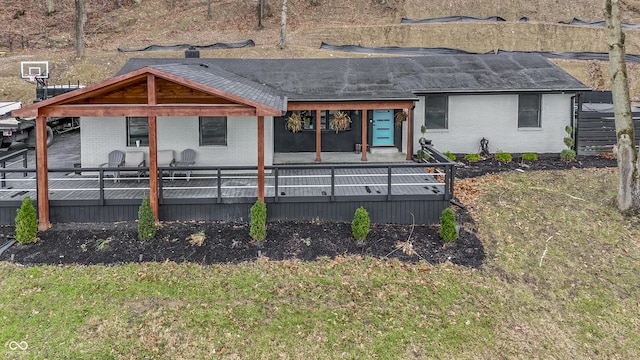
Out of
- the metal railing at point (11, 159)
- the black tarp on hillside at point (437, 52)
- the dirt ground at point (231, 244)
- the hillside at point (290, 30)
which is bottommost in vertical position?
the dirt ground at point (231, 244)

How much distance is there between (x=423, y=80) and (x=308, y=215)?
9435 mm

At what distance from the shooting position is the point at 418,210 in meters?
11.1

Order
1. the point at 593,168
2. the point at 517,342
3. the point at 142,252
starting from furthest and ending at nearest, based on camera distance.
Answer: the point at 593,168
the point at 142,252
the point at 517,342

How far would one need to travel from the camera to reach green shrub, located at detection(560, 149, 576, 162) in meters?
16.8

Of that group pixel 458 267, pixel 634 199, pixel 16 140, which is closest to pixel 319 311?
pixel 458 267

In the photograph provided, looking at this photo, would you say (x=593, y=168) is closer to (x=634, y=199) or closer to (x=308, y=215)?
(x=634, y=199)

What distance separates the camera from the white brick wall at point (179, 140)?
44.9 ft

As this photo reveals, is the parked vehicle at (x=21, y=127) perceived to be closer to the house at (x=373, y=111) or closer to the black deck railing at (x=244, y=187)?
the house at (x=373, y=111)

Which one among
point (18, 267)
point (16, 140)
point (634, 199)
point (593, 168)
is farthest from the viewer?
point (16, 140)

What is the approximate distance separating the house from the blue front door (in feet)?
0.13

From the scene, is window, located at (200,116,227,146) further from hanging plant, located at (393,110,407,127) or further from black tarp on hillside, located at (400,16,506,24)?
black tarp on hillside, located at (400,16,506,24)

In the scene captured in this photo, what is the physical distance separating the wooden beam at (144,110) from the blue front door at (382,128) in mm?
8336

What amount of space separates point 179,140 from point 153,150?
366 cm

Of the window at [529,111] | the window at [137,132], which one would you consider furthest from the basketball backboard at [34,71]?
the window at [529,111]
